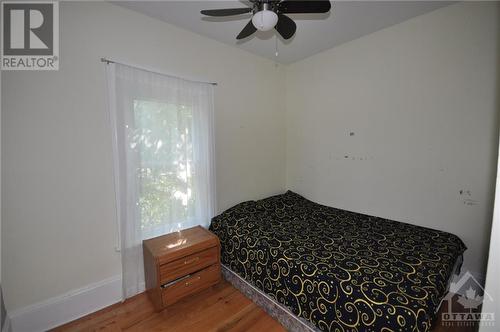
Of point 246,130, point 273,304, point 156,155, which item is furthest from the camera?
point 246,130

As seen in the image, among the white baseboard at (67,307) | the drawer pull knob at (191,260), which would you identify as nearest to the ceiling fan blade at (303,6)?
the drawer pull knob at (191,260)

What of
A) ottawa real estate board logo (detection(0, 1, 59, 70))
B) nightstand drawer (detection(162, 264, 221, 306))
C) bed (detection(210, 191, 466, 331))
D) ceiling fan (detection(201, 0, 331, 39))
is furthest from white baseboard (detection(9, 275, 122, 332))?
ceiling fan (detection(201, 0, 331, 39))

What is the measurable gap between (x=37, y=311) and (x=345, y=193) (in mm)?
3133

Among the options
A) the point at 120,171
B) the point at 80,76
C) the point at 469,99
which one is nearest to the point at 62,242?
the point at 120,171

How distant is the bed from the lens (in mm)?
1194

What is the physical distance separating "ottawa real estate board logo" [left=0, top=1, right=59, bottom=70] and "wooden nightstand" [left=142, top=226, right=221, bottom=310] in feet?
5.44

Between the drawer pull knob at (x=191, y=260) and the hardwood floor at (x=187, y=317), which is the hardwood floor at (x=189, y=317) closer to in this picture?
the hardwood floor at (x=187, y=317)

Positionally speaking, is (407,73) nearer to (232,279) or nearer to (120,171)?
(232,279)

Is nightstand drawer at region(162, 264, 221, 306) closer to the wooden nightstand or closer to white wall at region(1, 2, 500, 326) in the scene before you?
the wooden nightstand

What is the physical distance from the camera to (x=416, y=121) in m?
2.10

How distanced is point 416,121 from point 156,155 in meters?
2.62

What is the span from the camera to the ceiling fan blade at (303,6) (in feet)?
4.32

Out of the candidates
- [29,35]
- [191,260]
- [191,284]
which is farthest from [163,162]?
[29,35]

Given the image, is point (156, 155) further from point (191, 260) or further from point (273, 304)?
point (273, 304)
